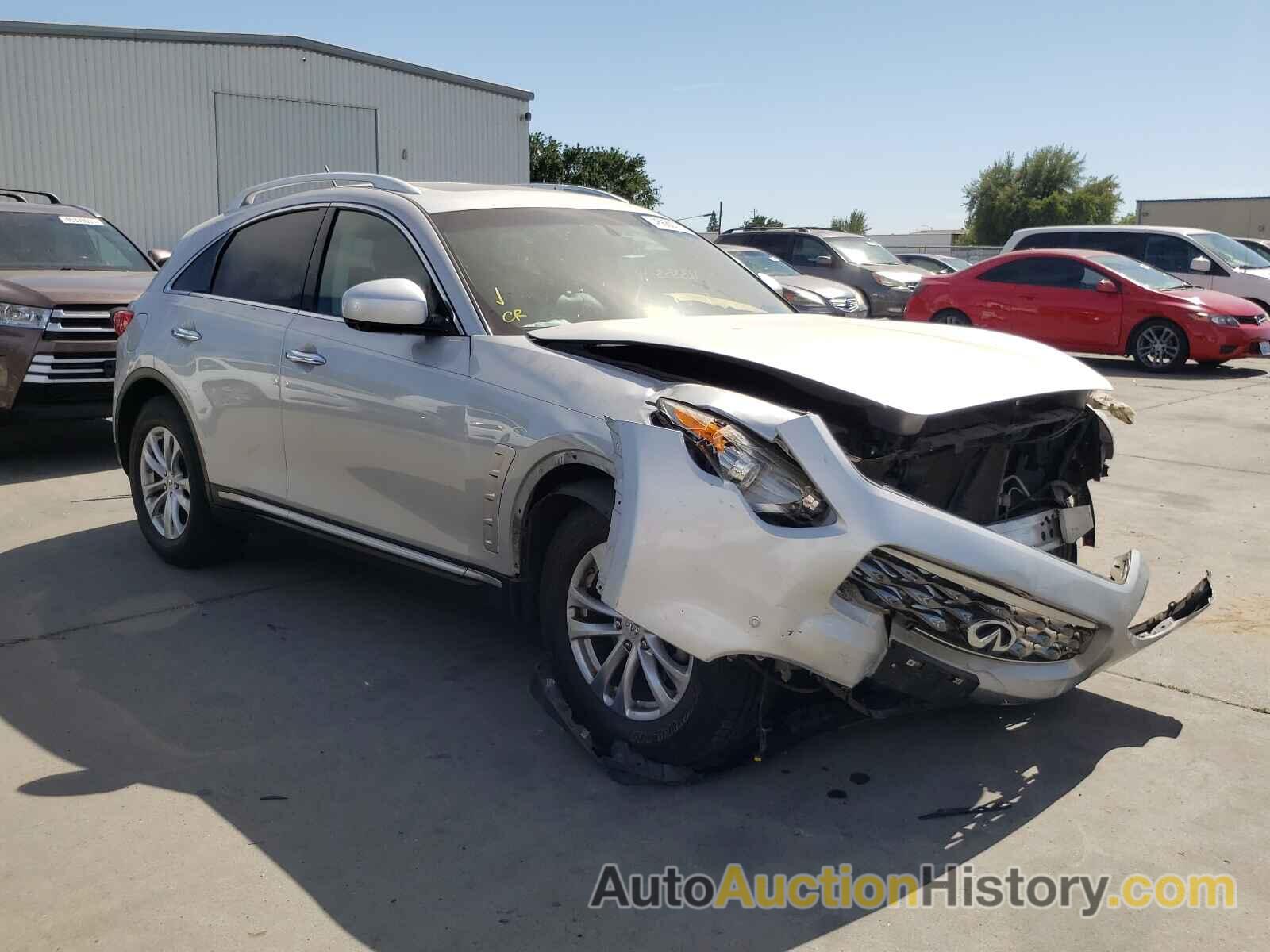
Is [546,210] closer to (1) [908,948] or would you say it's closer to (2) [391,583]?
(2) [391,583]

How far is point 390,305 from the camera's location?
162 inches

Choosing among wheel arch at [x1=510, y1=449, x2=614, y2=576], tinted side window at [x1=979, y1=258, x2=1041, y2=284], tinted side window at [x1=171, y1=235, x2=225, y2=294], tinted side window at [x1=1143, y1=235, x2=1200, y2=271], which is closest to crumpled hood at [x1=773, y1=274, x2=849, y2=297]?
tinted side window at [x1=979, y1=258, x2=1041, y2=284]

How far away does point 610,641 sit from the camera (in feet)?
12.3

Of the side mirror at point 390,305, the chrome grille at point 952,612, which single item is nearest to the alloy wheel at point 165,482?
the side mirror at point 390,305

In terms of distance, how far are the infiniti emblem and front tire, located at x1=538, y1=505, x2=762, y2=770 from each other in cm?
61

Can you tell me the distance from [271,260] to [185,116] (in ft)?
66.4

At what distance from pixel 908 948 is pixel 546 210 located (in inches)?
125

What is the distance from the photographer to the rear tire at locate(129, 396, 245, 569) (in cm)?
560

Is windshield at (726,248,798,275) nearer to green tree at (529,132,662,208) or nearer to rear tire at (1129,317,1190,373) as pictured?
rear tire at (1129,317,1190,373)

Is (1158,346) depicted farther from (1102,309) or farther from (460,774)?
(460,774)

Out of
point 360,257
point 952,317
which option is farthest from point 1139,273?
point 360,257

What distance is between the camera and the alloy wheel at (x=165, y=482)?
5.75 metres

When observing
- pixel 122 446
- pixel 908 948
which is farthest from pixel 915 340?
pixel 122 446

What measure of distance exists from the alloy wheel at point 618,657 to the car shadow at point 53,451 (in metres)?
5.83
